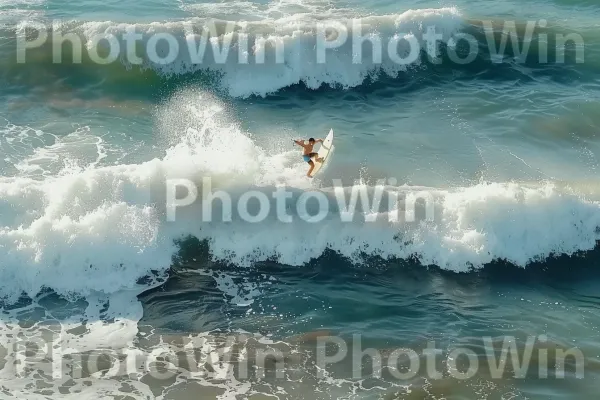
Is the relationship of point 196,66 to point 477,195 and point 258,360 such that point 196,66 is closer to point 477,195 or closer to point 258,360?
point 477,195

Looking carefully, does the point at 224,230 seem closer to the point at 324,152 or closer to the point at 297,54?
the point at 324,152

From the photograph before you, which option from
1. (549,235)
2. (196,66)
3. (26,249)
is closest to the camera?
(26,249)

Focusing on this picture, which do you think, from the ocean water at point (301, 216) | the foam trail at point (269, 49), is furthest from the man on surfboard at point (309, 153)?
the foam trail at point (269, 49)

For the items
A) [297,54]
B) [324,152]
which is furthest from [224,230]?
[297,54]

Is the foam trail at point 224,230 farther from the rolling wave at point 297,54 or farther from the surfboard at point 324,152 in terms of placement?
the rolling wave at point 297,54

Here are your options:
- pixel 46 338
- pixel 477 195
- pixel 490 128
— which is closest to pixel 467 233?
pixel 477 195

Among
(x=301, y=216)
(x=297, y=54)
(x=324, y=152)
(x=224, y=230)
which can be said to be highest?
(x=297, y=54)
